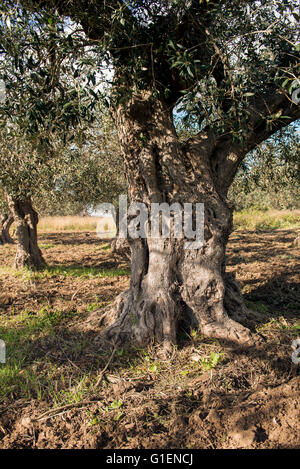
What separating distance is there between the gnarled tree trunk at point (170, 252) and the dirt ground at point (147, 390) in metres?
0.26

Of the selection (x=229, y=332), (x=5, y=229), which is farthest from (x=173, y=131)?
(x=5, y=229)

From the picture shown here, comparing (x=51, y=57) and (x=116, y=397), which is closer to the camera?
(x=116, y=397)

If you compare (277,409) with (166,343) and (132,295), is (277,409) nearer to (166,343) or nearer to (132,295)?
(166,343)

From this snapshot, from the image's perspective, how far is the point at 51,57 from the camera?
3.51 metres

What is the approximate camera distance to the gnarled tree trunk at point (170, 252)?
12.7ft

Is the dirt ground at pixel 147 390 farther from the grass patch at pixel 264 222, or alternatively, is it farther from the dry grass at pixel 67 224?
the dry grass at pixel 67 224

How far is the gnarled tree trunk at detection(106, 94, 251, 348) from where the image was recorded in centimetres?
387

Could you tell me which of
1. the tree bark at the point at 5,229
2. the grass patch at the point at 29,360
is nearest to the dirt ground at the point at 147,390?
the grass patch at the point at 29,360

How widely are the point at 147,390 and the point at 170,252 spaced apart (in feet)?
5.42

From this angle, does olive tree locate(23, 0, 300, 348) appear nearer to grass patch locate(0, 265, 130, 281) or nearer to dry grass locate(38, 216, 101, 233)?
grass patch locate(0, 265, 130, 281)

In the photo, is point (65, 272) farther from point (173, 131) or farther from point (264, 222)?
point (264, 222)

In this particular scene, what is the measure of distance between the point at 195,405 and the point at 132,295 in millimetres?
1751

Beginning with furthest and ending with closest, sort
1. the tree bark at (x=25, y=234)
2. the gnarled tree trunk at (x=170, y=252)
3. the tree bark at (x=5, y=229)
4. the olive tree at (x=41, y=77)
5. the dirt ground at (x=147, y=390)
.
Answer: the tree bark at (x=5, y=229)
the tree bark at (x=25, y=234)
the gnarled tree trunk at (x=170, y=252)
the olive tree at (x=41, y=77)
the dirt ground at (x=147, y=390)
